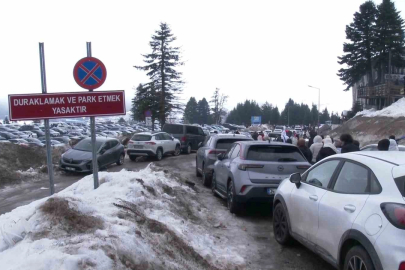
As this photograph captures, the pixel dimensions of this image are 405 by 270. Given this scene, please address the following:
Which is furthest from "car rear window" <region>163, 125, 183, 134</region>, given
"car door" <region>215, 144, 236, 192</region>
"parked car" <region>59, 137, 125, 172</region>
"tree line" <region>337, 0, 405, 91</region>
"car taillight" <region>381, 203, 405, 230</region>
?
"tree line" <region>337, 0, 405, 91</region>

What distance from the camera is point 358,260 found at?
4.26 m

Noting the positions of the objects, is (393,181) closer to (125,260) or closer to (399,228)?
(399,228)

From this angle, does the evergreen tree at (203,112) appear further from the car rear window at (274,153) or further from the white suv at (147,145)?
the car rear window at (274,153)

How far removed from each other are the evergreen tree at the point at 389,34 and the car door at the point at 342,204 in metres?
47.5

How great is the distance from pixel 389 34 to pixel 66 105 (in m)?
49.1

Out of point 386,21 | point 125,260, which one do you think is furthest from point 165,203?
point 386,21

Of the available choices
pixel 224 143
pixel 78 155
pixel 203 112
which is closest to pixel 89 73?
pixel 224 143

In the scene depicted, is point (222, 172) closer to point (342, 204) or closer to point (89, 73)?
point (89, 73)

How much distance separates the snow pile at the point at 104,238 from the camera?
3885 mm

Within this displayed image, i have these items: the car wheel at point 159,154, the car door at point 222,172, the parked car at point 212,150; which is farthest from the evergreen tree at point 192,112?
the car door at point 222,172

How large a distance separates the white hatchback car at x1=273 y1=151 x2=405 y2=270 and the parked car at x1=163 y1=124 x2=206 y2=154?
20552 millimetres

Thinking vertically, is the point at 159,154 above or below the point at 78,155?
below

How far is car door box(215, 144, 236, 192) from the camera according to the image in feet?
32.3

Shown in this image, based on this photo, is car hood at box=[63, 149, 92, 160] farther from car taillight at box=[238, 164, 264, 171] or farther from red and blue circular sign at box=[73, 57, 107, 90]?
red and blue circular sign at box=[73, 57, 107, 90]
